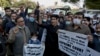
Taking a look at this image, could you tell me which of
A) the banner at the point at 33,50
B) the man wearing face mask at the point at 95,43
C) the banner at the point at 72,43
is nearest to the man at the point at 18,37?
the banner at the point at 33,50

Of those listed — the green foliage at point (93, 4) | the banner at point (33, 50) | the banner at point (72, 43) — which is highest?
the banner at point (72, 43)

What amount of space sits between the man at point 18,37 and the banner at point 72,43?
2.91 ft

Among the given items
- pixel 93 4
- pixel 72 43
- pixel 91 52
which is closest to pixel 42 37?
pixel 72 43

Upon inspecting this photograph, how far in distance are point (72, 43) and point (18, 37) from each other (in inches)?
51.4

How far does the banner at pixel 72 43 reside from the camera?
8281mm

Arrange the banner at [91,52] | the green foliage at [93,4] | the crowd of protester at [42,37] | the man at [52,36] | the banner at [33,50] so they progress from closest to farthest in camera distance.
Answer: the banner at [91,52], the crowd of protester at [42,37], the banner at [33,50], the man at [52,36], the green foliage at [93,4]

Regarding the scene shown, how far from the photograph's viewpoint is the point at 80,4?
92.3m

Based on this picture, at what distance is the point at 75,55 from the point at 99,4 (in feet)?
151

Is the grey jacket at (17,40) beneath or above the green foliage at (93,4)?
above

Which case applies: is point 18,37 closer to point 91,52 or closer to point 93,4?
point 91,52

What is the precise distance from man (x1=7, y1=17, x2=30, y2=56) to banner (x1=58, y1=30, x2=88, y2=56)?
89 cm

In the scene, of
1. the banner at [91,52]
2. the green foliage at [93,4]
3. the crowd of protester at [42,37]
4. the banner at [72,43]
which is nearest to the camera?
the banner at [91,52]

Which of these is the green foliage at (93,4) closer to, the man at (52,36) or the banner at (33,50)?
the man at (52,36)

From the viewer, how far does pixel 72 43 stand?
8.82m
